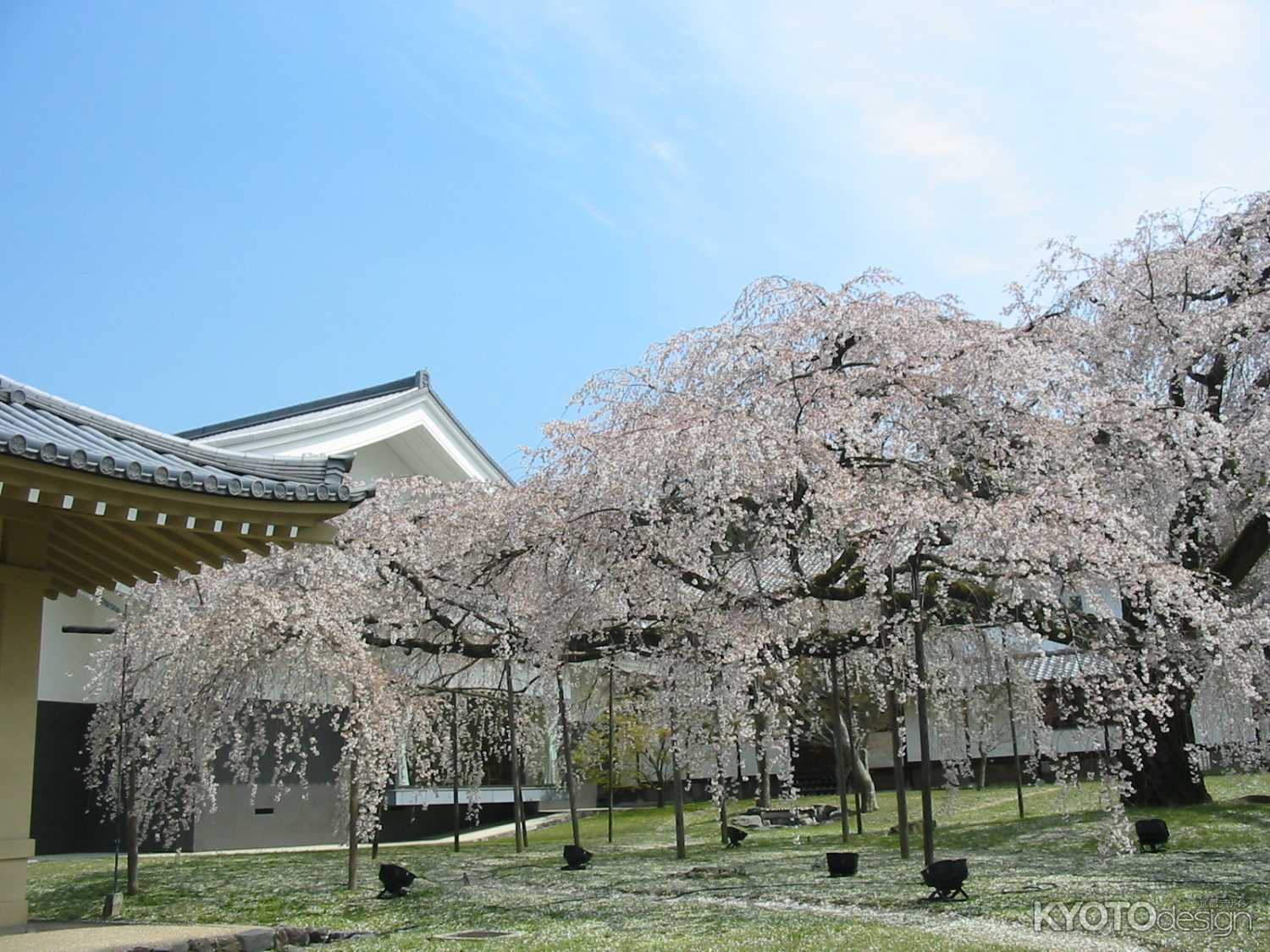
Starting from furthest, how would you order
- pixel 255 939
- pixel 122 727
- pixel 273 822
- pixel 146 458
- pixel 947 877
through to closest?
pixel 273 822 → pixel 122 727 → pixel 947 877 → pixel 255 939 → pixel 146 458

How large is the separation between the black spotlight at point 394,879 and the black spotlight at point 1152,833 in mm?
7575

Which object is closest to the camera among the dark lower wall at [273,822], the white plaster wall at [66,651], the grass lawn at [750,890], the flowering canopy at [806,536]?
the grass lawn at [750,890]

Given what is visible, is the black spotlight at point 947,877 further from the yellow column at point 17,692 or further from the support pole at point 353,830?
the yellow column at point 17,692

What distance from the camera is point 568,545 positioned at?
37.7 ft

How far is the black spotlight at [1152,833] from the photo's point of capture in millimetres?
11078

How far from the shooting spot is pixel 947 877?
27.8 feet

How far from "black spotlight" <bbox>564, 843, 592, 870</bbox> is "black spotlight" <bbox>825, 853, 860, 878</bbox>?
3.28m

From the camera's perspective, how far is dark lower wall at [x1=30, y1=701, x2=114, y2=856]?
54.1 ft

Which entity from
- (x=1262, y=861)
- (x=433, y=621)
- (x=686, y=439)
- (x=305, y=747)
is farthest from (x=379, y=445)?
(x=1262, y=861)

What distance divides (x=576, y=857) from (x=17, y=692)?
296 inches

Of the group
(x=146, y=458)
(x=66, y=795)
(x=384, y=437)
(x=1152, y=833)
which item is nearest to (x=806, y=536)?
(x=1152, y=833)

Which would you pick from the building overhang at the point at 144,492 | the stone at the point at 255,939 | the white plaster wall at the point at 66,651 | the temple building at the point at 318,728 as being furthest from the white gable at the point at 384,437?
the stone at the point at 255,939

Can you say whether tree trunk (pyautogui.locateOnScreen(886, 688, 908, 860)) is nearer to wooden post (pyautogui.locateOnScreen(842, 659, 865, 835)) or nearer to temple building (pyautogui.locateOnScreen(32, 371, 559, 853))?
wooden post (pyautogui.locateOnScreen(842, 659, 865, 835))

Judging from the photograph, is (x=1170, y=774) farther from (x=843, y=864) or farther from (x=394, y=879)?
(x=394, y=879)
